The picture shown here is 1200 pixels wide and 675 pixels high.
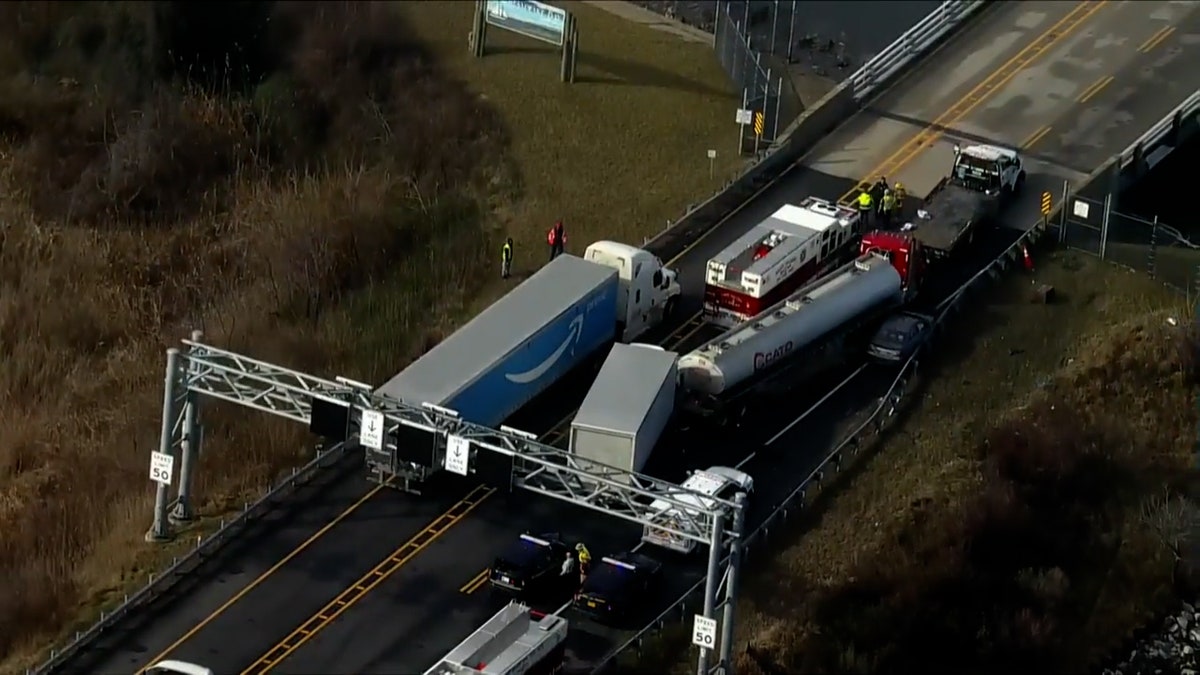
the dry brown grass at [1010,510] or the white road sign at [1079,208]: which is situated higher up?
the white road sign at [1079,208]

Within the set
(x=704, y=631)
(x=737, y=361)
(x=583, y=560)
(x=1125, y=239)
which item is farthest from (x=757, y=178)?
(x=704, y=631)

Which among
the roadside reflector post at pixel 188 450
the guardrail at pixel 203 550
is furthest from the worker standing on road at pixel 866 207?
the roadside reflector post at pixel 188 450

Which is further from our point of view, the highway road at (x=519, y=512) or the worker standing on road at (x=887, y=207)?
the worker standing on road at (x=887, y=207)

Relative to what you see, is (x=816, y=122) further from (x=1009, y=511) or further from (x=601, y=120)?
(x=1009, y=511)

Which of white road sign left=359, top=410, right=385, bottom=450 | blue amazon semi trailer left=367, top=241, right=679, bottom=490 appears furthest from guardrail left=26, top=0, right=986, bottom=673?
white road sign left=359, top=410, right=385, bottom=450

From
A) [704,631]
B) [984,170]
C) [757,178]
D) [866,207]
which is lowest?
[704,631]

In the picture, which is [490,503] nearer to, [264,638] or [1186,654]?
[264,638]

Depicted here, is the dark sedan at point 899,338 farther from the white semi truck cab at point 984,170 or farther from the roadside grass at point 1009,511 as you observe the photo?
the white semi truck cab at point 984,170

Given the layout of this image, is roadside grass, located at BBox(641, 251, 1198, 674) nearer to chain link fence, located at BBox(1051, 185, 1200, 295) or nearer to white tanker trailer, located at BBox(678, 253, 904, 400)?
chain link fence, located at BBox(1051, 185, 1200, 295)

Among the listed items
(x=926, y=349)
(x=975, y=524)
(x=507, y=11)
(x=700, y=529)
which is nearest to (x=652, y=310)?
(x=926, y=349)
